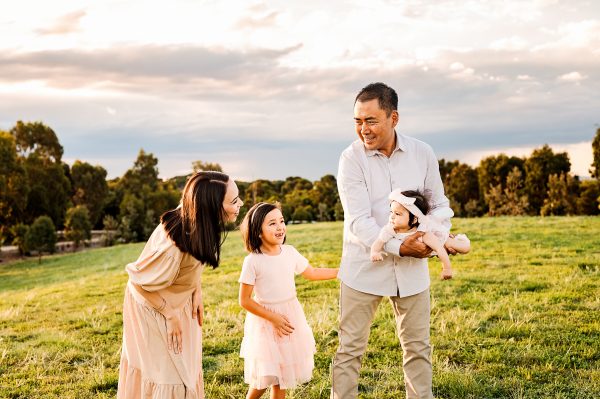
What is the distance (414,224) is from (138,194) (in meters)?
58.5

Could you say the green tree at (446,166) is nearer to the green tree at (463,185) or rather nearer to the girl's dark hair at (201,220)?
the green tree at (463,185)

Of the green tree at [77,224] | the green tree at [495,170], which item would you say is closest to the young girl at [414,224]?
the green tree at [77,224]

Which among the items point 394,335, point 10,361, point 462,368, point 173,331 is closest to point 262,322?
point 173,331

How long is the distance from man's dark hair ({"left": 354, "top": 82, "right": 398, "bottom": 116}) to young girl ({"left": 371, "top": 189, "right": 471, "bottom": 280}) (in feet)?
2.34

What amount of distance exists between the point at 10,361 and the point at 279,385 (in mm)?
4787

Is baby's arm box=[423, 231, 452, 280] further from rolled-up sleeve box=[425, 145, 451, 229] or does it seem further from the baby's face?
rolled-up sleeve box=[425, 145, 451, 229]

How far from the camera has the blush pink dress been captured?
4211mm

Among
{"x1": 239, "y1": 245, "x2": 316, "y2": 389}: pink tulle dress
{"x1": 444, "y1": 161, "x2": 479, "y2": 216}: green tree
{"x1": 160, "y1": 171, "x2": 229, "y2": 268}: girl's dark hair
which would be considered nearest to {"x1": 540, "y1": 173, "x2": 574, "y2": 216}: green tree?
{"x1": 444, "y1": 161, "x2": 479, "y2": 216}: green tree

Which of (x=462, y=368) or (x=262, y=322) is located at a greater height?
(x=262, y=322)

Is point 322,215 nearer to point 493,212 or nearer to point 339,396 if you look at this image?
point 493,212

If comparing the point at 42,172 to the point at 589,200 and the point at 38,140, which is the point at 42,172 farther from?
the point at 589,200

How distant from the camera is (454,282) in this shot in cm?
1100

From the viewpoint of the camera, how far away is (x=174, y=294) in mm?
4348

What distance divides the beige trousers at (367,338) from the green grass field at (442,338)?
3.37 ft
